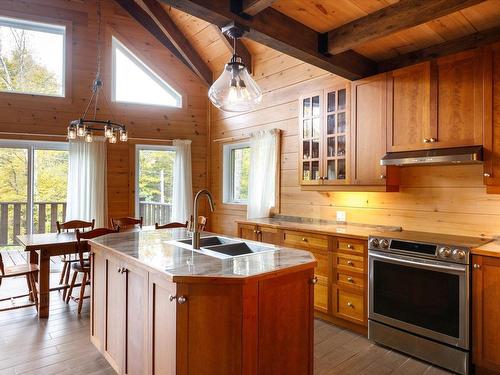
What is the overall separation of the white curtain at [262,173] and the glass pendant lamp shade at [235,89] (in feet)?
7.07

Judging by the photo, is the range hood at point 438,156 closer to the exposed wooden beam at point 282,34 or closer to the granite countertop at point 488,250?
the granite countertop at point 488,250

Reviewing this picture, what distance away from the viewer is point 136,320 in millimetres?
2039

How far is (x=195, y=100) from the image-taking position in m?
5.86

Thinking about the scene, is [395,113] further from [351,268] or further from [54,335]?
[54,335]

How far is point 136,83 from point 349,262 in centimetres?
427

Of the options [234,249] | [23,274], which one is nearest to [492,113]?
[234,249]

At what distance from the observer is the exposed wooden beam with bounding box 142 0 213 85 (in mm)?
4887

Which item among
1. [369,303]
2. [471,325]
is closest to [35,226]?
[369,303]

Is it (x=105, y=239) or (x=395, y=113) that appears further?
(x=395, y=113)

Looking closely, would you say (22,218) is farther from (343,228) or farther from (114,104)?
(343,228)

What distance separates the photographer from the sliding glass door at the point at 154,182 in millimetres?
5574

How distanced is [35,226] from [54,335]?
2513 millimetres

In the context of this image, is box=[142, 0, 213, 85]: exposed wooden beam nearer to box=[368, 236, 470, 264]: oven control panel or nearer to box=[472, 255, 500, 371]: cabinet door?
box=[368, 236, 470, 264]: oven control panel

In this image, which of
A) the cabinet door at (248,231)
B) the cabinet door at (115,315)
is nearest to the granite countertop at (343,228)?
the cabinet door at (248,231)
